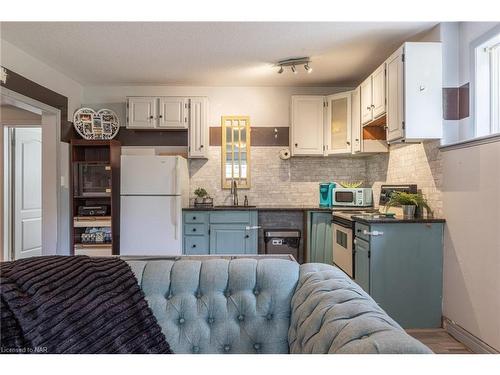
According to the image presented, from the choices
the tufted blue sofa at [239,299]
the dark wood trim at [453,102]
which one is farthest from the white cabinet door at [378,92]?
the tufted blue sofa at [239,299]

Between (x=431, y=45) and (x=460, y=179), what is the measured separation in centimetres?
115

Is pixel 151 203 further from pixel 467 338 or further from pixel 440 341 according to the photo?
pixel 467 338

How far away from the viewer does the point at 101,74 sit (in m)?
4.01

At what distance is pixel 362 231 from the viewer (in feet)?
9.27

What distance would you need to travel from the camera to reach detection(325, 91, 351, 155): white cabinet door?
3914 mm

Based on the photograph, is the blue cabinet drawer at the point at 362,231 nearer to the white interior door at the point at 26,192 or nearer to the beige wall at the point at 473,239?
A: the beige wall at the point at 473,239

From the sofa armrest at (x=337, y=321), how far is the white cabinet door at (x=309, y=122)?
2785 mm

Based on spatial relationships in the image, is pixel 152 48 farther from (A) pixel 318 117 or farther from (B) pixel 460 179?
(B) pixel 460 179

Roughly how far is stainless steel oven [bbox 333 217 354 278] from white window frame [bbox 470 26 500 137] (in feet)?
4.46

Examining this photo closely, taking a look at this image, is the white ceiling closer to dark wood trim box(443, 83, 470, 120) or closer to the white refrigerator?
dark wood trim box(443, 83, 470, 120)

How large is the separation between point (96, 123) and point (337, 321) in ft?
13.8

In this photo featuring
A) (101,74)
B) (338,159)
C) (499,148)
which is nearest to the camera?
(499,148)

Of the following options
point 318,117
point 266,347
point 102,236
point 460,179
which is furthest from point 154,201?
point 460,179

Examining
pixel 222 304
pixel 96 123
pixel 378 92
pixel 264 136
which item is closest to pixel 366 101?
pixel 378 92
